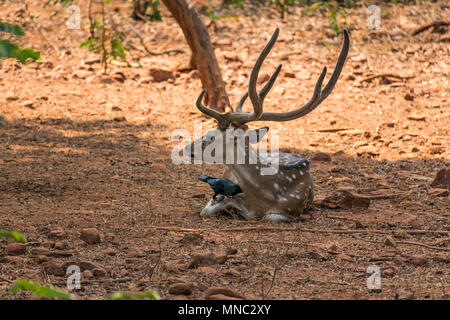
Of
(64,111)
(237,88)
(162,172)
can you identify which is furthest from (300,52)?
(162,172)

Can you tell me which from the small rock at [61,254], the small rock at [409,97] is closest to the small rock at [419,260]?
the small rock at [61,254]

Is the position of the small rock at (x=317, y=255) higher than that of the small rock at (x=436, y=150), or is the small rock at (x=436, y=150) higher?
the small rock at (x=436, y=150)

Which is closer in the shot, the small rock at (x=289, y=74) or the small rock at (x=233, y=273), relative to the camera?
the small rock at (x=233, y=273)

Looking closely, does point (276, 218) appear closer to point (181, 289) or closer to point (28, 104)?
point (181, 289)

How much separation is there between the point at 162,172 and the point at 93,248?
89.4 inches

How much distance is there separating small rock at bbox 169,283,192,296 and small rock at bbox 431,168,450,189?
11.5ft

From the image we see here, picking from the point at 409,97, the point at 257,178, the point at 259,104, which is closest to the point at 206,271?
the point at 257,178

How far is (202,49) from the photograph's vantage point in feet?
28.1

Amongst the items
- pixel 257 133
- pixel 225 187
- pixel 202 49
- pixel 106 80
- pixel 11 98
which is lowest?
pixel 225 187

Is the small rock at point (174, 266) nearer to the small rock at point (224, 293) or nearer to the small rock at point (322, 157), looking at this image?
the small rock at point (224, 293)

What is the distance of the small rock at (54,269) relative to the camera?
13.9ft

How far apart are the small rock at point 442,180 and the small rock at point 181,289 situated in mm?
3511

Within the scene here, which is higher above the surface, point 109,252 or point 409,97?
point 409,97

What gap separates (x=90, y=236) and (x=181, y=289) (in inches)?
46.3
